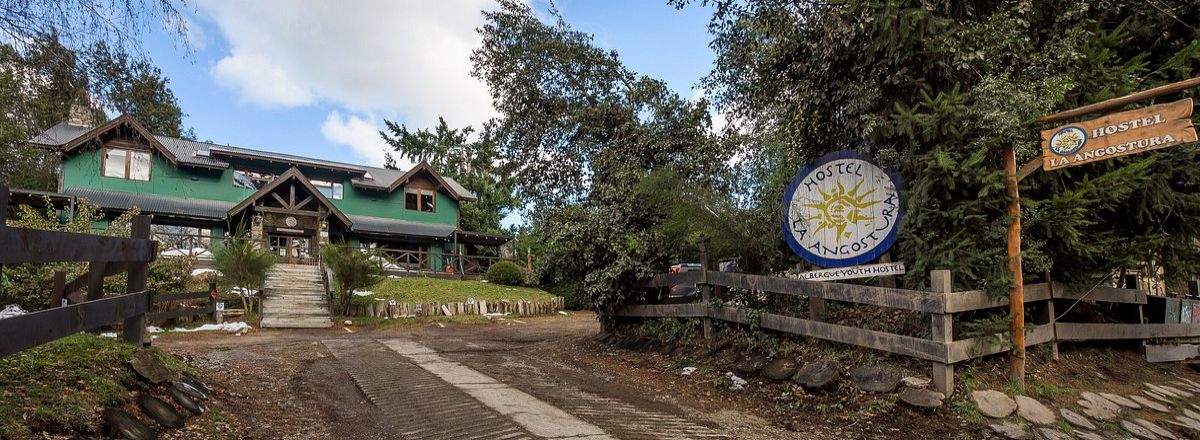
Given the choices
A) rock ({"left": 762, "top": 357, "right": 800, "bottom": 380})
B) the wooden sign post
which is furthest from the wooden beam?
rock ({"left": 762, "top": 357, "right": 800, "bottom": 380})

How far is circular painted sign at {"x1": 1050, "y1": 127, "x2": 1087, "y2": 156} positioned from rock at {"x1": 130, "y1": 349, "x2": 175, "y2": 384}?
8.66m

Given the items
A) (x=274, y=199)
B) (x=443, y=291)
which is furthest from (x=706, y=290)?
(x=274, y=199)

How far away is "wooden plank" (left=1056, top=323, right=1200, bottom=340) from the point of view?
7898 millimetres

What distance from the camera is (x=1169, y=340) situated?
979cm

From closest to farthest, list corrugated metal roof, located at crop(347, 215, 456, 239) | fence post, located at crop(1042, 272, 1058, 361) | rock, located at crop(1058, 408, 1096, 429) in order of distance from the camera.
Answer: rock, located at crop(1058, 408, 1096, 429)
fence post, located at crop(1042, 272, 1058, 361)
corrugated metal roof, located at crop(347, 215, 456, 239)

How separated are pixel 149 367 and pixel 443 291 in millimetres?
19391

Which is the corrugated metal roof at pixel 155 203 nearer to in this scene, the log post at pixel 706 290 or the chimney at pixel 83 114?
→ the chimney at pixel 83 114

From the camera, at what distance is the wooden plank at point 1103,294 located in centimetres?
772

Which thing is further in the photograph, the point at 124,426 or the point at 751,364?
the point at 751,364

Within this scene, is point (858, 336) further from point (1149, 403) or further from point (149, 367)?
point (149, 367)

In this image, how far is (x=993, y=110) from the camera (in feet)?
21.1

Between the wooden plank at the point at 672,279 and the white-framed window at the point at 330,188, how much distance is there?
26085mm

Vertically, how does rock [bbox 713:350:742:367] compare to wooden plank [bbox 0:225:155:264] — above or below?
below

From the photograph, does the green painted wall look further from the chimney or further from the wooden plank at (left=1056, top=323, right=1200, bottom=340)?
the wooden plank at (left=1056, top=323, right=1200, bottom=340)
